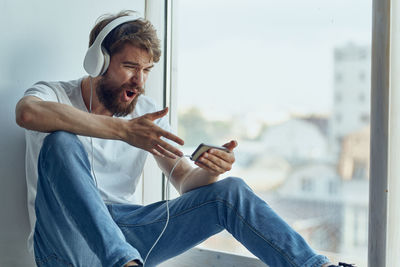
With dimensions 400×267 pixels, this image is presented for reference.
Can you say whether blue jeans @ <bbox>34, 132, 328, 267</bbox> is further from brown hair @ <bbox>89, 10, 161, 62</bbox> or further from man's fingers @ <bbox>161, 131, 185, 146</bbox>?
brown hair @ <bbox>89, 10, 161, 62</bbox>

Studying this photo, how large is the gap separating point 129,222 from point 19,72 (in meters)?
0.60

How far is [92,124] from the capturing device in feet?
4.14

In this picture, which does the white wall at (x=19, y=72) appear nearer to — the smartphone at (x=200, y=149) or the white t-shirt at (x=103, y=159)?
the white t-shirt at (x=103, y=159)

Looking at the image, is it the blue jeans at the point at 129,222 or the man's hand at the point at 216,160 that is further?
the man's hand at the point at 216,160

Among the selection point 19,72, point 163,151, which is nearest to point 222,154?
point 163,151

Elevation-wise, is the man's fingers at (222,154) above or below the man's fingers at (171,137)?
below

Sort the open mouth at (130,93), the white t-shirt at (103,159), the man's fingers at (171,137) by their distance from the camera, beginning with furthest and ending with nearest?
1. the open mouth at (130,93)
2. the white t-shirt at (103,159)
3. the man's fingers at (171,137)

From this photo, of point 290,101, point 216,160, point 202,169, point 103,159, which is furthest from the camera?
point 290,101

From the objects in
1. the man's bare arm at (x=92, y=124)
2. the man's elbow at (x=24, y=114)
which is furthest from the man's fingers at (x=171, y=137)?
the man's elbow at (x=24, y=114)

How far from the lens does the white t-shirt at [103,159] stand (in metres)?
1.44

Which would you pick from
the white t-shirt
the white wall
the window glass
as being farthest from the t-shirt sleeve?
the window glass

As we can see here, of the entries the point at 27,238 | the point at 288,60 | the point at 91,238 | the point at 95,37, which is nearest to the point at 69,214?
the point at 91,238

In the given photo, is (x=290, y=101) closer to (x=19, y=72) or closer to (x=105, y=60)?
(x=105, y=60)

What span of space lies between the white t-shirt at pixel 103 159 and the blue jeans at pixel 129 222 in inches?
5.1
